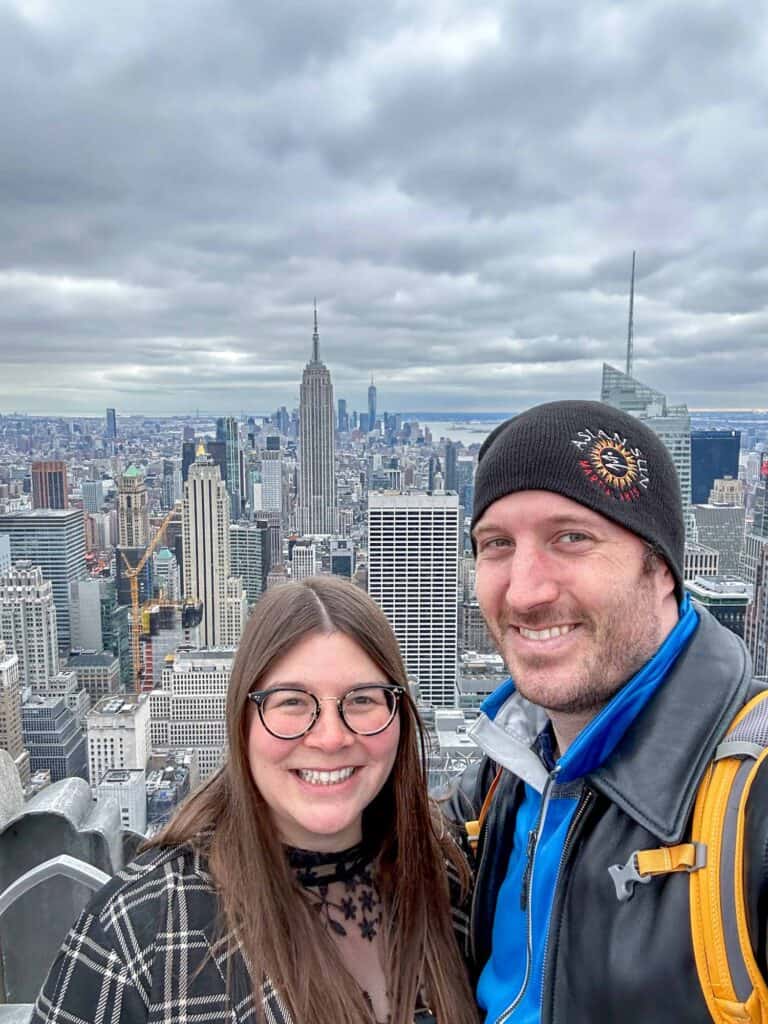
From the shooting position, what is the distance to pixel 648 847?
845mm

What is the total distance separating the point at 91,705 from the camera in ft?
110

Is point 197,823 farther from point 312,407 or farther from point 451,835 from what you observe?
point 312,407

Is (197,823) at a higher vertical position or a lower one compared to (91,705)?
higher

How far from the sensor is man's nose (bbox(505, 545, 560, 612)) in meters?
1.03

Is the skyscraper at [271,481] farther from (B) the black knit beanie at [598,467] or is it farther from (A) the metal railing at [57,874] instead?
(B) the black knit beanie at [598,467]

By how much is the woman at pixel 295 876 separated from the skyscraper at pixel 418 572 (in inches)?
1262

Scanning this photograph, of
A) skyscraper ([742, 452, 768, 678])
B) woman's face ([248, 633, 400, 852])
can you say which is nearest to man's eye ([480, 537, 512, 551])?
woman's face ([248, 633, 400, 852])

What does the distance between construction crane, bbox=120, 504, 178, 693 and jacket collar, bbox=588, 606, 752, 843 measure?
38044mm

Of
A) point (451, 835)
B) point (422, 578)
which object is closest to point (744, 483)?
point (422, 578)

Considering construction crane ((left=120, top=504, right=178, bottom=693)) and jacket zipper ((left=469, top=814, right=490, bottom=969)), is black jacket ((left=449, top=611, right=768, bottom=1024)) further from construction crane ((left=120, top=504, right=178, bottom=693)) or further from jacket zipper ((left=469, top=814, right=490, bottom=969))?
construction crane ((left=120, top=504, right=178, bottom=693))

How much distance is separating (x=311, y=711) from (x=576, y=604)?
0.37m

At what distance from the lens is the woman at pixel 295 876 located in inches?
36.3

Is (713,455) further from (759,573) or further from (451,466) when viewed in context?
(759,573)

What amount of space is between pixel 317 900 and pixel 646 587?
601 millimetres
